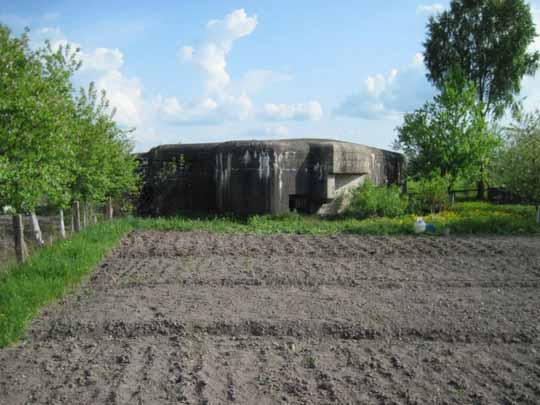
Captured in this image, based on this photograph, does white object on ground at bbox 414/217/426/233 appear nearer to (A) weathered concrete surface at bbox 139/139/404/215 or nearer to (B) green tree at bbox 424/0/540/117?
(A) weathered concrete surface at bbox 139/139/404/215

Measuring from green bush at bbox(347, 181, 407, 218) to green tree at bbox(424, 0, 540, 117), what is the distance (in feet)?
33.1

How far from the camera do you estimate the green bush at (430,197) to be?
14.1 m

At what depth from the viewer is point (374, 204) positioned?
42.5 feet

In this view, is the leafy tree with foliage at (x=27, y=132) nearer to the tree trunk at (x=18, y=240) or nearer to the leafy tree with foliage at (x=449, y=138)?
the tree trunk at (x=18, y=240)

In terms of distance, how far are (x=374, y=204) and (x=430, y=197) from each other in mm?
2262

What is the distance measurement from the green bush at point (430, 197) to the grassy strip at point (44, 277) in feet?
28.1

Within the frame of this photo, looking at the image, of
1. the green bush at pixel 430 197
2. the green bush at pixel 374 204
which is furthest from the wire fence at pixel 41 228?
the green bush at pixel 430 197

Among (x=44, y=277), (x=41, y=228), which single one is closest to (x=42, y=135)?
(x=44, y=277)

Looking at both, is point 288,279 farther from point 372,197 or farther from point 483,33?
point 483,33

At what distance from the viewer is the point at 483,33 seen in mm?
21766

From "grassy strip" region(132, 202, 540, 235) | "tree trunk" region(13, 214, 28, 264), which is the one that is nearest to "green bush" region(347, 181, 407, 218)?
"grassy strip" region(132, 202, 540, 235)

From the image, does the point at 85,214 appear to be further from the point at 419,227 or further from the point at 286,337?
the point at 286,337

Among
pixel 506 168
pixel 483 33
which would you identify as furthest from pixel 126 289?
pixel 483 33

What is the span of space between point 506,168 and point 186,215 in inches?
360
